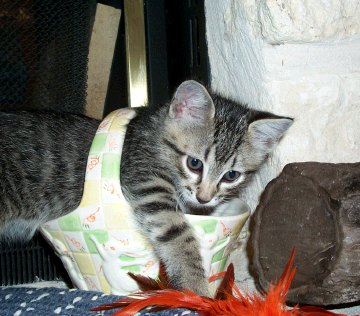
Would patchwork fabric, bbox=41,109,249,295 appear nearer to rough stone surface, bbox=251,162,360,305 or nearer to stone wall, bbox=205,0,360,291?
rough stone surface, bbox=251,162,360,305

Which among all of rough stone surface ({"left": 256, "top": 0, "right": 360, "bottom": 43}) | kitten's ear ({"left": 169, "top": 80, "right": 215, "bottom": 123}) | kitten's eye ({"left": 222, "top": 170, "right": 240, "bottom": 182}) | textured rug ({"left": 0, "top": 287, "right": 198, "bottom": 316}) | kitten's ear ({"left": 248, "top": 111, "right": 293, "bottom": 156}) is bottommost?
textured rug ({"left": 0, "top": 287, "right": 198, "bottom": 316})

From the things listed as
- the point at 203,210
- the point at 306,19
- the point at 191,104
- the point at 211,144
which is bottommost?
the point at 203,210

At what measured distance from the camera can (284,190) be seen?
113cm

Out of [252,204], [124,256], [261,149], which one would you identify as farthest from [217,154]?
[124,256]

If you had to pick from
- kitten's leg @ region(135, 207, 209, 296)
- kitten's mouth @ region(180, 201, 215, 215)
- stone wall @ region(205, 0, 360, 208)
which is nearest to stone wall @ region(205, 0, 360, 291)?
stone wall @ region(205, 0, 360, 208)

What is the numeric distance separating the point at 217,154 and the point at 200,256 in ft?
1.02

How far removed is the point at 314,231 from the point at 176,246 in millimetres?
342

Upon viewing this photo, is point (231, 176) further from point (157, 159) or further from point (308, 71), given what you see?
point (308, 71)

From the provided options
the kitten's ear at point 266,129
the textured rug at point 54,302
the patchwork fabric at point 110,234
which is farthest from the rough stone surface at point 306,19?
the textured rug at point 54,302

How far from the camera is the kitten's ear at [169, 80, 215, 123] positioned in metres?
1.31

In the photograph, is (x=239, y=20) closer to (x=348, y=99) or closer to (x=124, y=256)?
(x=348, y=99)

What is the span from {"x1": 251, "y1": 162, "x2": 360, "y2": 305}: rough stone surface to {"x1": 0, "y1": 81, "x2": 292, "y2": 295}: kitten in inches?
8.0

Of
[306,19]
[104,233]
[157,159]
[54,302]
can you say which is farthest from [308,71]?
[54,302]

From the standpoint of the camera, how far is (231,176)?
1.42 metres
